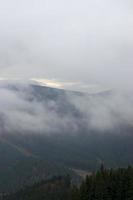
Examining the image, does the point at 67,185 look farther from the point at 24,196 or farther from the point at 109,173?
the point at 109,173

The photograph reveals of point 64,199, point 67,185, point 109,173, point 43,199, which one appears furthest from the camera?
point 67,185

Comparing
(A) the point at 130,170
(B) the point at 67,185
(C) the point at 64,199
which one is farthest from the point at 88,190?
(B) the point at 67,185

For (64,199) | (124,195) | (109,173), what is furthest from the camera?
(64,199)

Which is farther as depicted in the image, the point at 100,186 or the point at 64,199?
the point at 64,199

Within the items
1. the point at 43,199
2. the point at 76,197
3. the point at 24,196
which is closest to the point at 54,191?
the point at 43,199

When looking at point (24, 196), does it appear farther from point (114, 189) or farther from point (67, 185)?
point (114, 189)

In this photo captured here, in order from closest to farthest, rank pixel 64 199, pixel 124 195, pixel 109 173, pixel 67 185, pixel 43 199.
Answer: pixel 124 195
pixel 109 173
pixel 64 199
pixel 43 199
pixel 67 185
